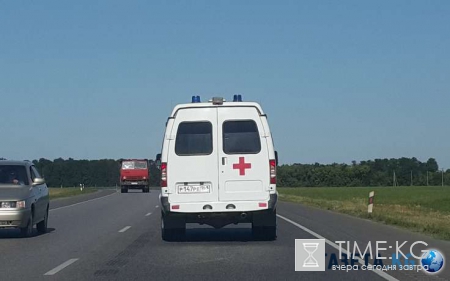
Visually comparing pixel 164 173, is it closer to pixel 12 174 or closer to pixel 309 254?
pixel 309 254

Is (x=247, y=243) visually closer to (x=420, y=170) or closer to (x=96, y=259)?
(x=96, y=259)

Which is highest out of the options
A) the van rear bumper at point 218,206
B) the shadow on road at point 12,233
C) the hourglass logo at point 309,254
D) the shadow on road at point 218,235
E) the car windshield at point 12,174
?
the car windshield at point 12,174

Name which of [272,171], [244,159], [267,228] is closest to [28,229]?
[267,228]

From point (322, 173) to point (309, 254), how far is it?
138 metres

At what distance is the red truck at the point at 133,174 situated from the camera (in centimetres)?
6925

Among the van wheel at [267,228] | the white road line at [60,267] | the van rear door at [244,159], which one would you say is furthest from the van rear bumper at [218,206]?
the white road line at [60,267]

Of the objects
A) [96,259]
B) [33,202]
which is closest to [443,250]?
[96,259]

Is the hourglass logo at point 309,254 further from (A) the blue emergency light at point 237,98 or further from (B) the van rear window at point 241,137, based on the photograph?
(A) the blue emergency light at point 237,98

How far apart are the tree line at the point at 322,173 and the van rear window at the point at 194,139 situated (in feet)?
419

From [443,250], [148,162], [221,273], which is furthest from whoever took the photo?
[148,162]

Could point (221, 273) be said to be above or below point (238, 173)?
below

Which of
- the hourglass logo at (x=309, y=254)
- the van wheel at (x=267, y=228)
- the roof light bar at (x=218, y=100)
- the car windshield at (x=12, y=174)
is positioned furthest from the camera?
the car windshield at (x=12, y=174)

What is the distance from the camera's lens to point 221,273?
12758 mm

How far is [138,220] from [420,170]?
142m
